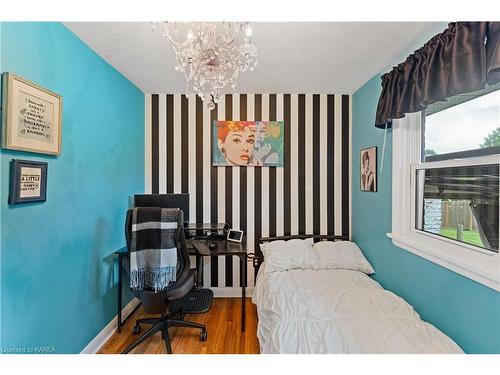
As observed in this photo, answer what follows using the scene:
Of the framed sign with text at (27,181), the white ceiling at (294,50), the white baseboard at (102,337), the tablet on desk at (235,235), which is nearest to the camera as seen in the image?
the framed sign with text at (27,181)

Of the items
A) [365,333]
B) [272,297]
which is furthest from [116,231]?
[365,333]

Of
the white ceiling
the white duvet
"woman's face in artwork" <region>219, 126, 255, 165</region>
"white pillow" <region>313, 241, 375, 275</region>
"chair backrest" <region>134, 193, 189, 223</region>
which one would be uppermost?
the white ceiling

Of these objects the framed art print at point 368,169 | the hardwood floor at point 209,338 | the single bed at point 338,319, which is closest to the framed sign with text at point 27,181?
the hardwood floor at point 209,338

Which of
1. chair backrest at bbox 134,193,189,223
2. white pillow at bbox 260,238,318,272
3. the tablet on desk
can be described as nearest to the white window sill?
white pillow at bbox 260,238,318,272

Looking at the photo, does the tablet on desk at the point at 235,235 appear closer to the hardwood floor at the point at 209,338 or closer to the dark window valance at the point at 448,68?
the hardwood floor at the point at 209,338

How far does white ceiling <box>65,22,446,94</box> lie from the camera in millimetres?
1633

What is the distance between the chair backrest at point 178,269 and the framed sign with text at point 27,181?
1.75 ft

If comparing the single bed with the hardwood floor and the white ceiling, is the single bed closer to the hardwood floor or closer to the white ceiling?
the hardwood floor

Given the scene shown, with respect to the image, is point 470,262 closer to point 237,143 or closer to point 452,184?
point 452,184

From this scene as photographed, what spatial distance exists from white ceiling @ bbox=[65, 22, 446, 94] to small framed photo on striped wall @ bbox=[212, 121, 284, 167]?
48 cm

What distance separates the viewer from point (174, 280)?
1.79 meters

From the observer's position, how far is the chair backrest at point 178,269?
5.84 ft

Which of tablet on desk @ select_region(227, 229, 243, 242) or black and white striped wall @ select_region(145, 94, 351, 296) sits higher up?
black and white striped wall @ select_region(145, 94, 351, 296)

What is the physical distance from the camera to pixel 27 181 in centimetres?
134
